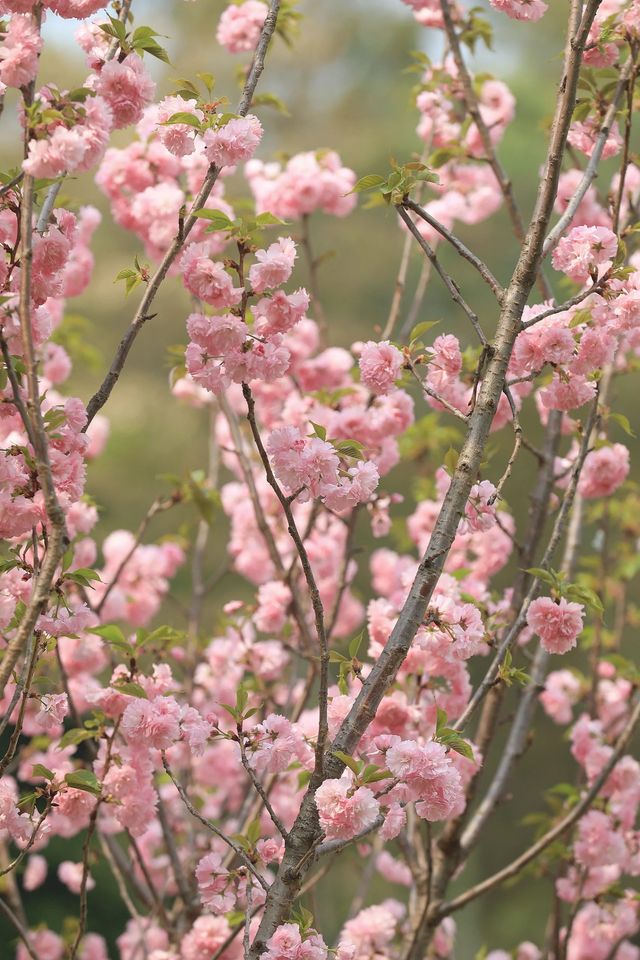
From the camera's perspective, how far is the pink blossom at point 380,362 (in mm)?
1553

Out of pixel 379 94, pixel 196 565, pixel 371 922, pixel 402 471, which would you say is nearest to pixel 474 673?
pixel 402 471

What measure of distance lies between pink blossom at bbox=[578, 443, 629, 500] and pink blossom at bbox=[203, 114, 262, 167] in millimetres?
1129

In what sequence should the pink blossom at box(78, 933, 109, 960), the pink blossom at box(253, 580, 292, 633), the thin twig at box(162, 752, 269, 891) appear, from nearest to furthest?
the thin twig at box(162, 752, 269, 891), the pink blossom at box(253, 580, 292, 633), the pink blossom at box(78, 933, 109, 960)

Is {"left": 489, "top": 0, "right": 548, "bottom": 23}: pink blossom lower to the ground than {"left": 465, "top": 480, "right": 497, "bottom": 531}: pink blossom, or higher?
higher

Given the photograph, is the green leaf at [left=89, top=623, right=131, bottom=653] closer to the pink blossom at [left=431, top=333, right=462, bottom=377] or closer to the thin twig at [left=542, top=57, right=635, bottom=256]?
the pink blossom at [left=431, top=333, right=462, bottom=377]

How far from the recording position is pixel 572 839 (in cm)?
247

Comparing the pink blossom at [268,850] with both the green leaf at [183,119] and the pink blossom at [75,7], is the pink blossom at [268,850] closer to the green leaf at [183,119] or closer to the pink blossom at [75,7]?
the green leaf at [183,119]

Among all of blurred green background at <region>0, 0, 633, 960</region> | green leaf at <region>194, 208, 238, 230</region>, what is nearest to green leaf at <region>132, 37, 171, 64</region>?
green leaf at <region>194, 208, 238, 230</region>

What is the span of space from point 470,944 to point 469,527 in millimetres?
4451

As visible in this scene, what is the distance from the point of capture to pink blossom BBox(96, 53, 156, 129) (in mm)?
1341

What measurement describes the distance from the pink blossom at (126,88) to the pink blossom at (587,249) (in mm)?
640

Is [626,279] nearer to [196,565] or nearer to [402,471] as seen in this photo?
[196,565]

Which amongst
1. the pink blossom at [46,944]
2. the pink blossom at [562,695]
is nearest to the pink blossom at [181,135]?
the pink blossom at [562,695]

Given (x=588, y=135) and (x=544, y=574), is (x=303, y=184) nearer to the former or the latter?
(x=588, y=135)
